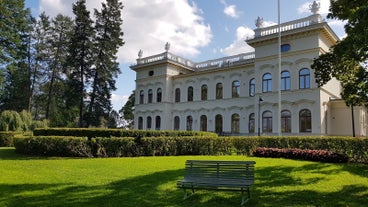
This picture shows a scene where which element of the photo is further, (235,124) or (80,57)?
(80,57)

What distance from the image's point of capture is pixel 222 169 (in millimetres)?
7238

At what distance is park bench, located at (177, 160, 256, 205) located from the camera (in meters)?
6.72

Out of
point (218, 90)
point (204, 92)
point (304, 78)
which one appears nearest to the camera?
point (304, 78)

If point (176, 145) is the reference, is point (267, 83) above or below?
above

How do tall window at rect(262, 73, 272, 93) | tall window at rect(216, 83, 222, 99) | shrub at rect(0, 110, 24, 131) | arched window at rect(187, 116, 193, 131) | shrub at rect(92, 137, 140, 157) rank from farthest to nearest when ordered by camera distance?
1. arched window at rect(187, 116, 193, 131)
2. tall window at rect(216, 83, 222, 99)
3. tall window at rect(262, 73, 272, 93)
4. shrub at rect(0, 110, 24, 131)
5. shrub at rect(92, 137, 140, 157)

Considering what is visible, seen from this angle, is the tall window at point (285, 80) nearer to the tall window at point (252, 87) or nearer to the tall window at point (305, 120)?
the tall window at point (305, 120)

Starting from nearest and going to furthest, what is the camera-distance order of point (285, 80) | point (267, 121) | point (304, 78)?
point (304, 78) < point (285, 80) < point (267, 121)

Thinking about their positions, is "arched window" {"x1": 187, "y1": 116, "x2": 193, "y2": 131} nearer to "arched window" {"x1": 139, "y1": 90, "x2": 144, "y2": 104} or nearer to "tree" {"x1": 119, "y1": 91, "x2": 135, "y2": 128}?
"arched window" {"x1": 139, "y1": 90, "x2": 144, "y2": 104}

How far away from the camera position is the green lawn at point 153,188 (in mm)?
6797

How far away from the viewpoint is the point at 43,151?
628 inches

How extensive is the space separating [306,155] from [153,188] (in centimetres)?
912

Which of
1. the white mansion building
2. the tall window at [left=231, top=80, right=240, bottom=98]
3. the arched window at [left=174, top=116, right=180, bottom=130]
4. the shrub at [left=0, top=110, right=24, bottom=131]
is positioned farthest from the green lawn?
the arched window at [left=174, top=116, right=180, bottom=130]

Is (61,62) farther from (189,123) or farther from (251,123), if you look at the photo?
(251,123)

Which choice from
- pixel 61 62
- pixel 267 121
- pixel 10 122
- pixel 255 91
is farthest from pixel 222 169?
pixel 61 62
